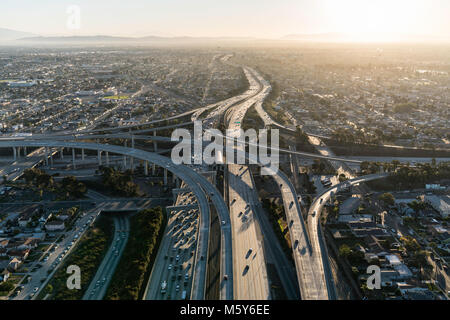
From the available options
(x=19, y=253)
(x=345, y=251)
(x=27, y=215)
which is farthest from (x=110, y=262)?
(x=345, y=251)

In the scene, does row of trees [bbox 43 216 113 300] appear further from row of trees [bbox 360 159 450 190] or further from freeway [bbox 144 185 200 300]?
row of trees [bbox 360 159 450 190]

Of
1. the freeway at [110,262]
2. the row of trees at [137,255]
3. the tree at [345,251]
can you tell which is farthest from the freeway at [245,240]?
the freeway at [110,262]

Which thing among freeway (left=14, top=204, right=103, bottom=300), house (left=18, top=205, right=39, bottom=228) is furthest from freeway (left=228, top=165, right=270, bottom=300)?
house (left=18, top=205, right=39, bottom=228)

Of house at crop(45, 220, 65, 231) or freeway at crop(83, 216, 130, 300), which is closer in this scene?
freeway at crop(83, 216, 130, 300)

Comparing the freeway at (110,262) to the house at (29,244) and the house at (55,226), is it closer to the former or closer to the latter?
the house at (55,226)
